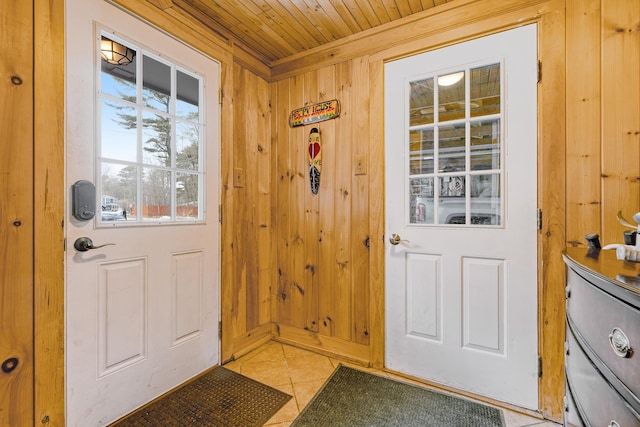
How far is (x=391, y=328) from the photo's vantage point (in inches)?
81.2

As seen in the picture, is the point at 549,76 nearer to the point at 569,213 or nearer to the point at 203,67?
the point at 569,213

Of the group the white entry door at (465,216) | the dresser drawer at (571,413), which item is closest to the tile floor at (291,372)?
the white entry door at (465,216)

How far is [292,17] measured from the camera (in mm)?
1973

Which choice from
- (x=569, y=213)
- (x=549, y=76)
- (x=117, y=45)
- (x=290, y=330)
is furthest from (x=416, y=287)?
(x=117, y=45)

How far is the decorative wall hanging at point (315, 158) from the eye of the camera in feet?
7.63

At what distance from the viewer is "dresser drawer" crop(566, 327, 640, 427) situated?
0.67 meters

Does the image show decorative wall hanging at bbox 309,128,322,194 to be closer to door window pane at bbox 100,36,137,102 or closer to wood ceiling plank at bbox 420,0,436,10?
wood ceiling plank at bbox 420,0,436,10

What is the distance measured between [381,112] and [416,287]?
3.95 feet

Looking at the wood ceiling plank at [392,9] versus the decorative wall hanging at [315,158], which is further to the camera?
the decorative wall hanging at [315,158]

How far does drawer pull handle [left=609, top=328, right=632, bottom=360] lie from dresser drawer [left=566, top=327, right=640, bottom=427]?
10 centimetres

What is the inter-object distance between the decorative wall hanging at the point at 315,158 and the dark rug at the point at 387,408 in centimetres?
138

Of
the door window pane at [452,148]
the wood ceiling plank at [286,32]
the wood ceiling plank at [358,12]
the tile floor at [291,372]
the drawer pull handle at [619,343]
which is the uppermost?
the wood ceiling plank at [286,32]

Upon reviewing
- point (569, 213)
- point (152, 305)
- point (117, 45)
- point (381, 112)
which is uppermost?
point (117, 45)

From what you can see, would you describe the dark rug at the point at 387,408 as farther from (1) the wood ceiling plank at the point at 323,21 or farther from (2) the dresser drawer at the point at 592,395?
(1) the wood ceiling plank at the point at 323,21
